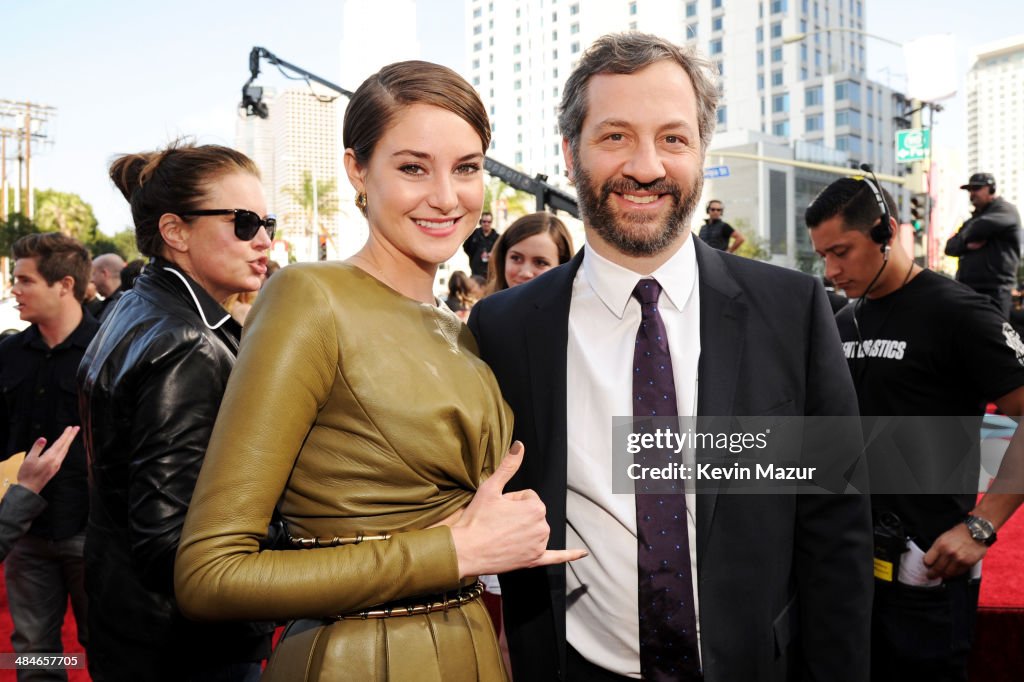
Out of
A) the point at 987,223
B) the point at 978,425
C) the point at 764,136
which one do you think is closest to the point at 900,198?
the point at 764,136

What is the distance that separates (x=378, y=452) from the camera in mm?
1632

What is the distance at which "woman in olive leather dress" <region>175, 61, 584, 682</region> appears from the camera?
1476 mm

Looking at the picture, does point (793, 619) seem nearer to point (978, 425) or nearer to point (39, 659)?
point (978, 425)

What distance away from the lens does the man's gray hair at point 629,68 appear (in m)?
2.18

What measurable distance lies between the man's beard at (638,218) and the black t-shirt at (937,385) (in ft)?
4.56

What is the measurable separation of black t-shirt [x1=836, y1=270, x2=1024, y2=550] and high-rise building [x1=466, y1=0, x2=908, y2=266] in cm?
5785

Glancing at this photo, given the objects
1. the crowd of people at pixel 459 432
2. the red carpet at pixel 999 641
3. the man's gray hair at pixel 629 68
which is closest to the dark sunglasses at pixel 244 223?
the crowd of people at pixel 459 432

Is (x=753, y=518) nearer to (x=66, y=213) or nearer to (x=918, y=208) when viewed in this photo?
(x=918, y=208)

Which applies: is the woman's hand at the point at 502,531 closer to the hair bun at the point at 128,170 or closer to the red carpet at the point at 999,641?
the hair bun at the point at 128,170

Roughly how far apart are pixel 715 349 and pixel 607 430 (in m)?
0.36

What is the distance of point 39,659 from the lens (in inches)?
137

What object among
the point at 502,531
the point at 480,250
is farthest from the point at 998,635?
the point at 480,250

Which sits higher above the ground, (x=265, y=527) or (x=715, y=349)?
(x=715, y=349)

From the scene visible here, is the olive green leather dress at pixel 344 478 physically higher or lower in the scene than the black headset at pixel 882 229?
lower
